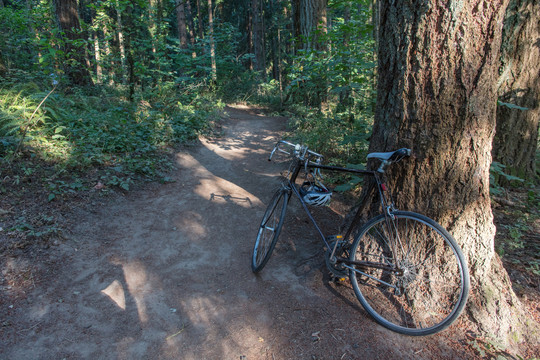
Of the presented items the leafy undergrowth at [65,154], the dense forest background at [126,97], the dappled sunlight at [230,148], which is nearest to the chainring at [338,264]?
the dense forest background at [126,97]

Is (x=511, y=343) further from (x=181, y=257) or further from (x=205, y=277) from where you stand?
(x=181, y=257)

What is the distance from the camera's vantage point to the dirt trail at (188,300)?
8.05ft

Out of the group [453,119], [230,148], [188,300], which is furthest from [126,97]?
[453,119]

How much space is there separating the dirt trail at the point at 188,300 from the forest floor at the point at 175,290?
1 centimetres

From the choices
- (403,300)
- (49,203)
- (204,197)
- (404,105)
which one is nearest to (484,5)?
(404,105)

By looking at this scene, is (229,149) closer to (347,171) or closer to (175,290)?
(175,290)

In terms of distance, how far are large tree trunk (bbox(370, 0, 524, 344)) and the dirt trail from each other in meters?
0.68

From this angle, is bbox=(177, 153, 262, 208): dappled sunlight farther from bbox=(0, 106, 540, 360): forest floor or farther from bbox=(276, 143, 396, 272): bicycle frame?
bbox=(276, 143, 396, 272): bicycle frame

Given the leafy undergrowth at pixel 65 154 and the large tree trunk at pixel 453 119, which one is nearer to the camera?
the large tree trunk at pixel 453 119

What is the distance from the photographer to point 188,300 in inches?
120

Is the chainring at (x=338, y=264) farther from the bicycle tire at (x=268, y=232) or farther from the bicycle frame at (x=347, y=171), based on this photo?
the bicycle tire at (x=268, y=232)

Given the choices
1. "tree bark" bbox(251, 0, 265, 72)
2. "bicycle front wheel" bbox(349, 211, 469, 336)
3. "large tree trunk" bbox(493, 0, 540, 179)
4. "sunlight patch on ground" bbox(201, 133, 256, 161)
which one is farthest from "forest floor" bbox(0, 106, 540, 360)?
"tree bark" bbox(251, 0, 265, 72)

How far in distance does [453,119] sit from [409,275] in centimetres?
143

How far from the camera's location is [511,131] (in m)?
4.86
